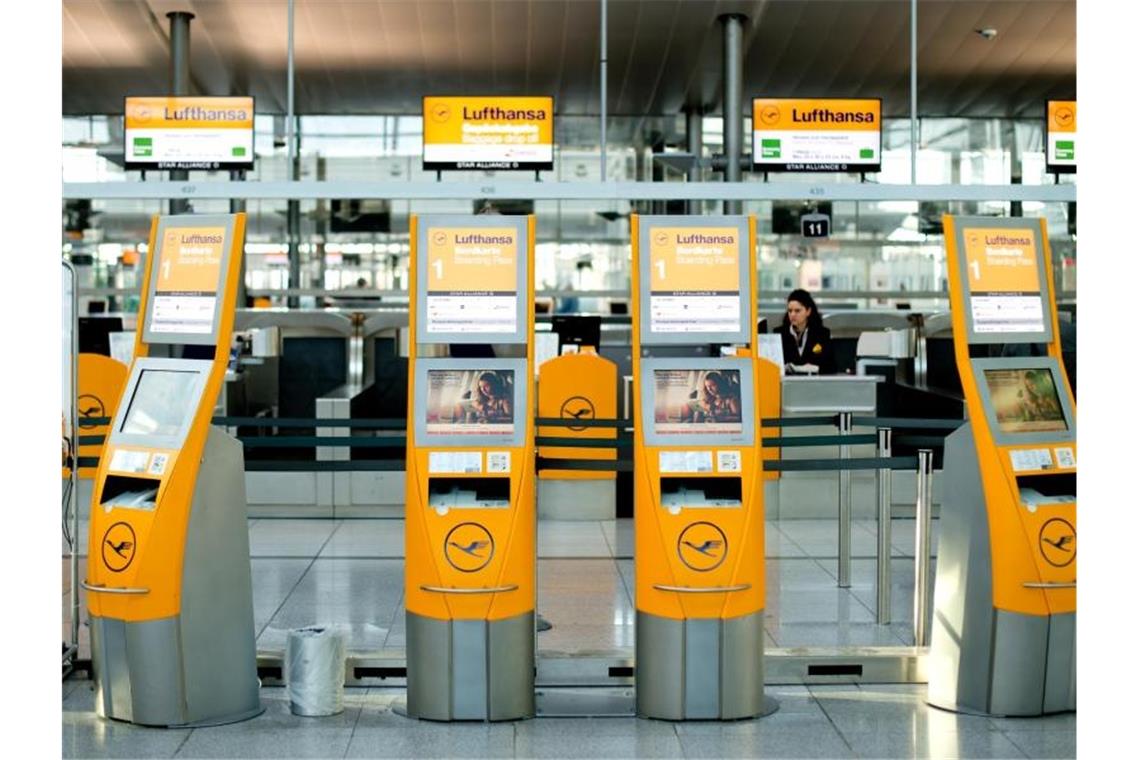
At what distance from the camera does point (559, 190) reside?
1140cm

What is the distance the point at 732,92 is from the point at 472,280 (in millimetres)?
9840

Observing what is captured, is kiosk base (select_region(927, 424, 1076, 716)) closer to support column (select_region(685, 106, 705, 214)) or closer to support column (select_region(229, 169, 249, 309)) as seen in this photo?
support column (select_region(229, 169, 249, 309))

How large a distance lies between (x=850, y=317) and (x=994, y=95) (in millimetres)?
6676

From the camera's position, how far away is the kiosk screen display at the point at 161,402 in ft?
14.7

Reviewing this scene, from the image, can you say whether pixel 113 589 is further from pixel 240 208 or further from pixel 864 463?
pixel 240 208

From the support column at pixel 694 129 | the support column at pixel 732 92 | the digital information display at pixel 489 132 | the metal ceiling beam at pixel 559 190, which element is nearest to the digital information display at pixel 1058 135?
the metal ceiling beam at pixel 559 190

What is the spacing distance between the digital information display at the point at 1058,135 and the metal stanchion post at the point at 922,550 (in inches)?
397

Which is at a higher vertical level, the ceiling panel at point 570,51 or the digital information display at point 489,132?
the ceiling panel at point 570,51

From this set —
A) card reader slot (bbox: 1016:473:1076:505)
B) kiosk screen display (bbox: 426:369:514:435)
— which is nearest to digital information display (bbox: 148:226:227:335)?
kiosk screen display (bbox: 426:369:514:435)

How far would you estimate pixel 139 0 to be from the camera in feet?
43.4

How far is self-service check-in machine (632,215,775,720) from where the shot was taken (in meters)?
4.54

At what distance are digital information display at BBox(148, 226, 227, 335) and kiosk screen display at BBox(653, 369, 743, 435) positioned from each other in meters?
1.49

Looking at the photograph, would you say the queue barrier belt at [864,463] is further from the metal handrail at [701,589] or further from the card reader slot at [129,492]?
the card reader slot at [129,492]
